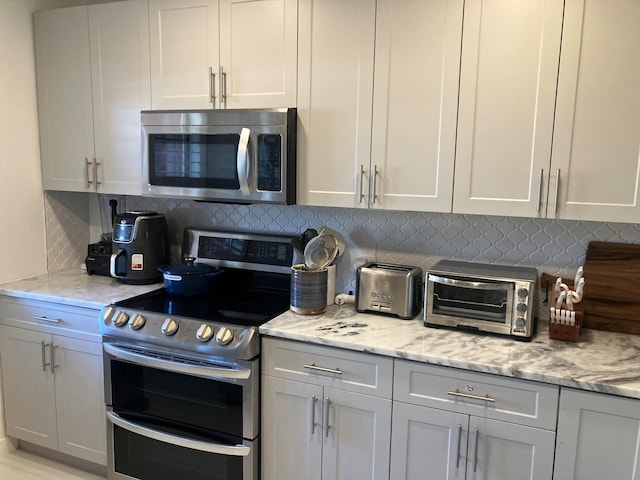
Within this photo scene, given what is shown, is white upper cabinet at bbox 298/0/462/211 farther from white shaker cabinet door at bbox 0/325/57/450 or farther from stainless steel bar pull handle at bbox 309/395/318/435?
white shaker cabinet door at bbox 0/325/57/450

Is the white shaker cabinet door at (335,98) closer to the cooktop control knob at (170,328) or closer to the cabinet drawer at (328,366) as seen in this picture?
the cabinet drawer at (328,366)

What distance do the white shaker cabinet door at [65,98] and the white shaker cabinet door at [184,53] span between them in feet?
1.44

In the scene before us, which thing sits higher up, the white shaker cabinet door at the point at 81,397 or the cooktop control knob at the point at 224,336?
the cooktop control knob at the point at 224,336

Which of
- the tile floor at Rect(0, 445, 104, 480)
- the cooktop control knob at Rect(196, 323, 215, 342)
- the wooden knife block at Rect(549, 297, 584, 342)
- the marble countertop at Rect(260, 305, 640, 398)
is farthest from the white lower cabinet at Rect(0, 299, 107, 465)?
the wooden knife block at Rect(549, 297, 584, 342)

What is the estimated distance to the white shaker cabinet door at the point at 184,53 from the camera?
2508 millimetres

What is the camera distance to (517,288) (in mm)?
2068

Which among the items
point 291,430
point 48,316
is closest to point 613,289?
point 291,430

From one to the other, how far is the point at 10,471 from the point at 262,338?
166 cm

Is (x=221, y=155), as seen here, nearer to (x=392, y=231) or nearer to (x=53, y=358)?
(x=392, y=231)

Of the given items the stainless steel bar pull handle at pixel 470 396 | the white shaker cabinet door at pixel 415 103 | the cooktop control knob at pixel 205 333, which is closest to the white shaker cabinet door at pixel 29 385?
the cooktop control knob at pixel 205 333

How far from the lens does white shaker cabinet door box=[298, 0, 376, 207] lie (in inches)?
88.7

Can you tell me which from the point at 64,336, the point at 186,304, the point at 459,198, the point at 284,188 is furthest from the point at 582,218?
the point at 64,336

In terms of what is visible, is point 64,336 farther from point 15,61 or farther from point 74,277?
point 15,61

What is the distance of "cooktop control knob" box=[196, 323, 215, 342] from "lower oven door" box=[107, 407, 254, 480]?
1.48ft
